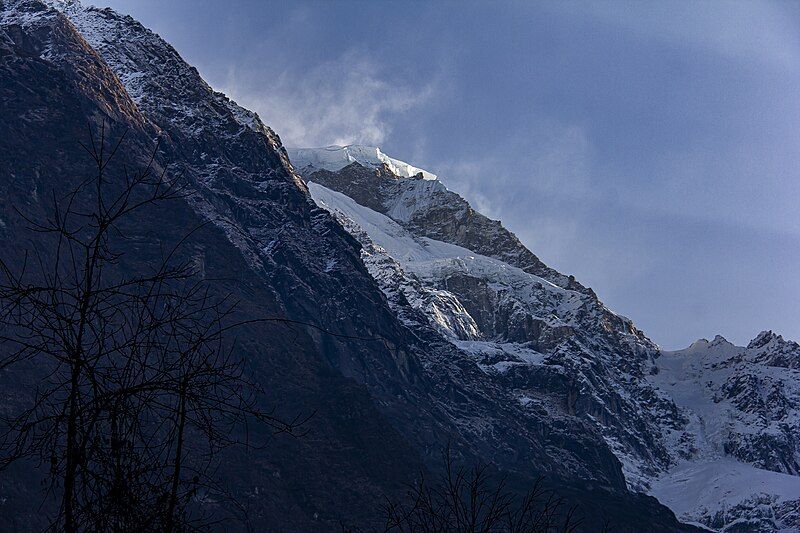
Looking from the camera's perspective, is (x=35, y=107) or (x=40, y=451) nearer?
(x=40, y=451)

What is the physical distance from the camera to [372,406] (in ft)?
515

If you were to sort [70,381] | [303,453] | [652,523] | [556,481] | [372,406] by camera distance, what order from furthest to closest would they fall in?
[556,481]
[652,523]
[372,406]
[303,453]
[70,381]

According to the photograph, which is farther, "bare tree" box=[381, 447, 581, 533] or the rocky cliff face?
the rocky cliff face

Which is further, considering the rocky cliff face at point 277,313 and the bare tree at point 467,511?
the rocky cliff face at point 277,313

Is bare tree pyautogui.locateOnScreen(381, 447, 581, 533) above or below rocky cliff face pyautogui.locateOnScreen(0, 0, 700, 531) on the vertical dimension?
below

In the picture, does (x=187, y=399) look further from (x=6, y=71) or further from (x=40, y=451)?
(x=6, y=71)

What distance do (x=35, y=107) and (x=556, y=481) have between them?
98.0 metres

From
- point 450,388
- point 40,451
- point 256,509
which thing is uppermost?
point 450,388

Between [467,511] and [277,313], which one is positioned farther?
[277,313]

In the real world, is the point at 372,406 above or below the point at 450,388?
below

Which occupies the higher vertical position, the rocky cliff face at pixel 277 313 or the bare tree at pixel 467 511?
the rocky cliff face at pixel 277 313

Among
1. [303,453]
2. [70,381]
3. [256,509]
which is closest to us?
[70,381]

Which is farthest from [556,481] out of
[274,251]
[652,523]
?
[274,251]

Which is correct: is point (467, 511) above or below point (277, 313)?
below
